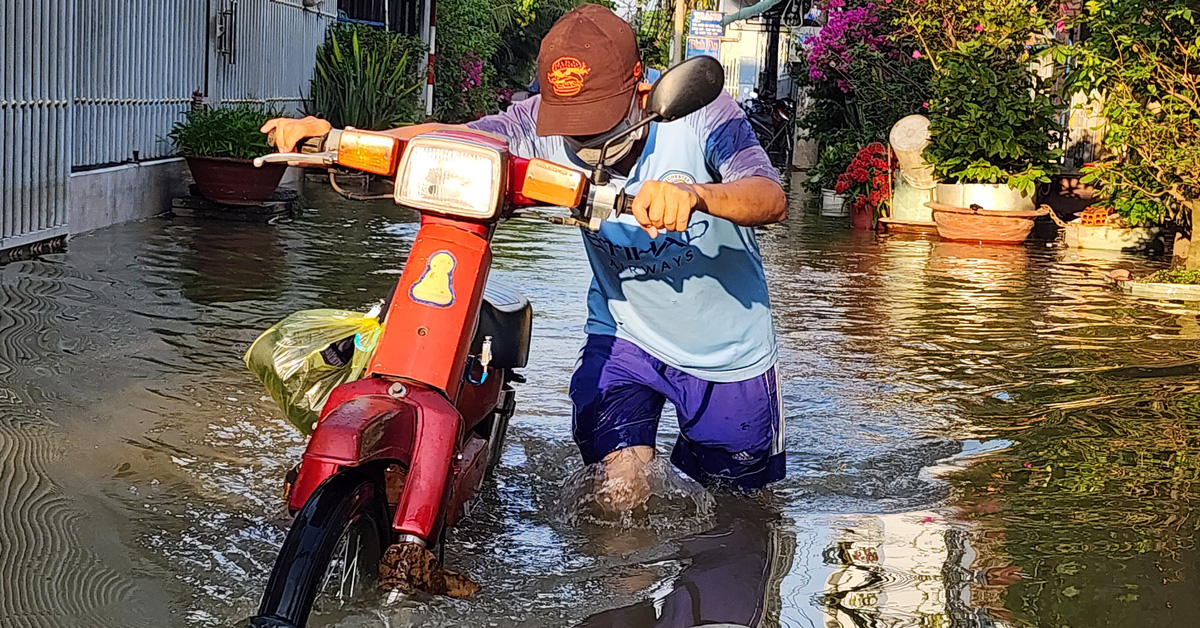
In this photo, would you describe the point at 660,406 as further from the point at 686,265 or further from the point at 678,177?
the point at 678,177

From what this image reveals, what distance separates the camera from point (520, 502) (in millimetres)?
4316

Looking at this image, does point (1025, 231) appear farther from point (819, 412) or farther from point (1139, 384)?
point (819, 412)

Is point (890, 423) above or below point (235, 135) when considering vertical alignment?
below

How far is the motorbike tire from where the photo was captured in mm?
2523

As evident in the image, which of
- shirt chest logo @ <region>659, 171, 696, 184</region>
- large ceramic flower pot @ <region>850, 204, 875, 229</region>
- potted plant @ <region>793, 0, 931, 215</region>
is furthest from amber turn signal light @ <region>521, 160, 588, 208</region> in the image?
potted plant @ <region>793, 0, 931, 215</region>

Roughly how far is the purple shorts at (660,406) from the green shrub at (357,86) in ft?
41.4

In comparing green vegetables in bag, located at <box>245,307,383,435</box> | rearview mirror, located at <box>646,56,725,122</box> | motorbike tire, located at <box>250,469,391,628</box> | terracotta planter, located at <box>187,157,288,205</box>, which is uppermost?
rearview mirror, located at <box>646,56,725,122</box>

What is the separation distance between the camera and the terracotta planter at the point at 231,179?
35.6 ft

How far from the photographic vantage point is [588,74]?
3.14 metres

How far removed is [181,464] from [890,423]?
2.73 metres

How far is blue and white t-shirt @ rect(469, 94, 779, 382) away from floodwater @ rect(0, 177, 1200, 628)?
0.57 m

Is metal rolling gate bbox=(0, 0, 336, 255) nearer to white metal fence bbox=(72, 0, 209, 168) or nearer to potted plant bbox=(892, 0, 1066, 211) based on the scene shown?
white metal fence bbox=(72, 0, 209, 168)

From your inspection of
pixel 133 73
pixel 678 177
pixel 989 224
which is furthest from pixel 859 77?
pixel 678 177

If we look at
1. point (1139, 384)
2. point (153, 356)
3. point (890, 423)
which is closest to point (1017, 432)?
point (890, 423)
